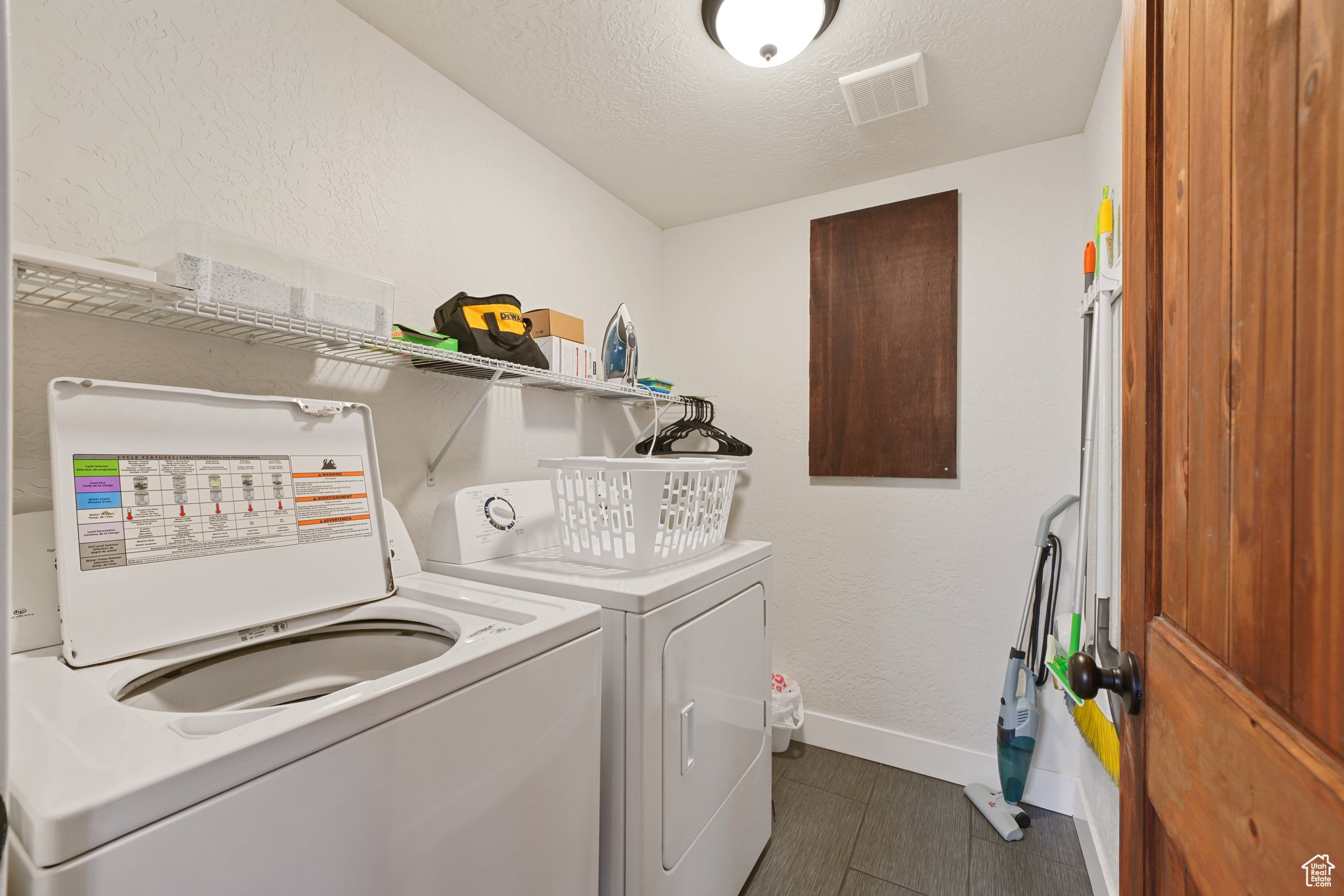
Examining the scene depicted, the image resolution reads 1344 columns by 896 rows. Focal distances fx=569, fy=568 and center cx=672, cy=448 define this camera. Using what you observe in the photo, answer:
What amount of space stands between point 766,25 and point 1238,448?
1.45 meters

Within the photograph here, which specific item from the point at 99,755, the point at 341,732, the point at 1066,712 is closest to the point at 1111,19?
the point at 1066,712

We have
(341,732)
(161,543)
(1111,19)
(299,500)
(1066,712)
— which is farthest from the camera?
(1066,712)

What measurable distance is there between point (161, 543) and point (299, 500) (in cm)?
23

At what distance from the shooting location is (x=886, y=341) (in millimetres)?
2318

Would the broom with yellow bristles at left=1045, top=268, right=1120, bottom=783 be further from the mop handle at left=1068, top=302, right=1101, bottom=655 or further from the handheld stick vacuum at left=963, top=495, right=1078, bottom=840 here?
the handheld stick vacuum at left=963, top=495, right=1078, bottom=840

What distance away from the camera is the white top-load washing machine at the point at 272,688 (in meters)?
0.56

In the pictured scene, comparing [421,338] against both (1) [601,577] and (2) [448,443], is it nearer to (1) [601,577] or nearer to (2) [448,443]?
(2) [448,443]

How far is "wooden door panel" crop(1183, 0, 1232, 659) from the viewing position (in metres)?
0.46

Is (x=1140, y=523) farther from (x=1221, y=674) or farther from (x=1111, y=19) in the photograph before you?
(x=1111, y=19)

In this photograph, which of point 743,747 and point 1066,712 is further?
point 1066,712

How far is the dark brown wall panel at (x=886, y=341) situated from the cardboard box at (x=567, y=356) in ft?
3.38

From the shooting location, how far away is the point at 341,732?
68cm

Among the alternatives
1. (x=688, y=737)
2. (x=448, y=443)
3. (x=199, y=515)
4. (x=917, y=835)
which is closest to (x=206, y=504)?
(x=199, y=515)

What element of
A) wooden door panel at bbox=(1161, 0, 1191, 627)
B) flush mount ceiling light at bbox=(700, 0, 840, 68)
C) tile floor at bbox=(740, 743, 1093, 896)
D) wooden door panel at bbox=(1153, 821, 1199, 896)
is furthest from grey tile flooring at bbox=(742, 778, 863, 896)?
flush mount ceiling light at bbox=(700, 0, 840, 68)
